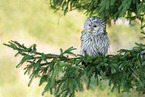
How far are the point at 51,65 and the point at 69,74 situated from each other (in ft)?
0.46

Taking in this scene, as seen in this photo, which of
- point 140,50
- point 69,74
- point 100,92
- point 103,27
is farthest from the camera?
point 100,92

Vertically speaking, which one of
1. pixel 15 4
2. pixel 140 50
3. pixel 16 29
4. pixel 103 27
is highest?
pixel 15 4

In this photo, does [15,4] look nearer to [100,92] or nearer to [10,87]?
[10,87]

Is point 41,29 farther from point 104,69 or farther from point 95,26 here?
point 104,69

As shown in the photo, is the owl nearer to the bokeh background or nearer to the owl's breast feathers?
the owl's breast feathers

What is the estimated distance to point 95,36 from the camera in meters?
1.93

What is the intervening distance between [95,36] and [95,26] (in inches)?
4.5

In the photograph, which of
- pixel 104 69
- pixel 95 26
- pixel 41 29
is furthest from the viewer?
pixel 41 29

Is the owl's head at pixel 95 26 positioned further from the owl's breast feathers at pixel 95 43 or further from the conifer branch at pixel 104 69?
the conifer branch at pixel 104 69

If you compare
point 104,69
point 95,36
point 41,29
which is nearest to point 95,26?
point 95,36

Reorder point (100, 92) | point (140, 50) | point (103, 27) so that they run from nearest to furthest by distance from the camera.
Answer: point (140, 50) < point (103, 27) < point (100, 92)

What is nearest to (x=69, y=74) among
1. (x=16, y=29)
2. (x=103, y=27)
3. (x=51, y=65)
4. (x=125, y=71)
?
(x=51, y=65)

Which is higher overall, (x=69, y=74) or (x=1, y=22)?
(x=1, y=22)

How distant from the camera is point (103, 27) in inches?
74.7
